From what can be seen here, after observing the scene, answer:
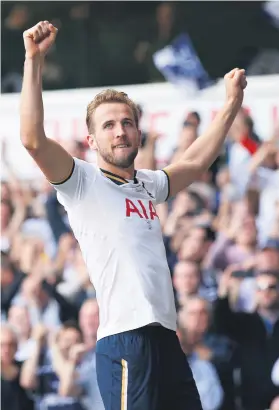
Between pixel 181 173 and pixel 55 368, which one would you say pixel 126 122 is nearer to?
pixel 181 173

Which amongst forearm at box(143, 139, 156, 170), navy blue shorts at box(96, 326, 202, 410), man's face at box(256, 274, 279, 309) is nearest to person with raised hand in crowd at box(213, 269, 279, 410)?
man's face at box(256, 274, 279, 309)

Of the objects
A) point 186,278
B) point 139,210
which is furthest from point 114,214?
point 186,278

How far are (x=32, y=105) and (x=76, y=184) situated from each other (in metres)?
0.41

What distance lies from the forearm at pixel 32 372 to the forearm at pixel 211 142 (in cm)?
376

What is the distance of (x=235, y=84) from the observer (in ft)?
14.3

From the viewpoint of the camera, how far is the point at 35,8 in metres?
8.06

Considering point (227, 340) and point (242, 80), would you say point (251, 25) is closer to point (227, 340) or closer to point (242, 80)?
point (227, 340)

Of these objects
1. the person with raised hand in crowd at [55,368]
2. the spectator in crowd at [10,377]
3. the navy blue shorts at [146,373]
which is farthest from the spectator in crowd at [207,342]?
the navy blue shorts at [146,373]

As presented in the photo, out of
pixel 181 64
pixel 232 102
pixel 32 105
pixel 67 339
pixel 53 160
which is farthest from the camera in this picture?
pixel 181 64

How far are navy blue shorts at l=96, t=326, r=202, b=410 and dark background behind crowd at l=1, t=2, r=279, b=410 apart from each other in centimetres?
329

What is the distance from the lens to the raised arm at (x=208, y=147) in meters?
4.25

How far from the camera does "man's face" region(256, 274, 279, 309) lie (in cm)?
694

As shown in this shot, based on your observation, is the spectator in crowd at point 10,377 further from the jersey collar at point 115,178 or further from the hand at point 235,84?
the jersey collar at point 115,178

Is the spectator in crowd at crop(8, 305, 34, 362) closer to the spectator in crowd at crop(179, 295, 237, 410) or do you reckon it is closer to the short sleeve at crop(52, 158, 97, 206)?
the spectator in crowd at crop(179, 295, 237, 410)
